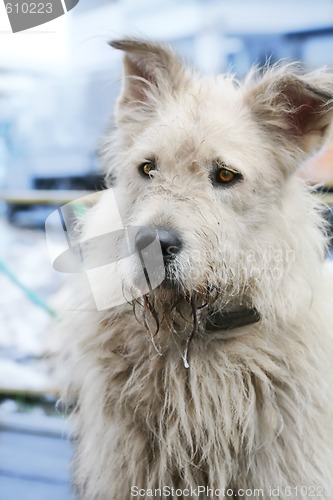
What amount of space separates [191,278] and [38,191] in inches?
32.2

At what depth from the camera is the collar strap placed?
121 centimetres

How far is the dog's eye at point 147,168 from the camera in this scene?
4.05 ft

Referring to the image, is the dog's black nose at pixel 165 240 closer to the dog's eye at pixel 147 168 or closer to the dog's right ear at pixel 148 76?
the dog's eye at pixel 147 168

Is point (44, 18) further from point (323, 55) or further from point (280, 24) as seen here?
point (323, 55)

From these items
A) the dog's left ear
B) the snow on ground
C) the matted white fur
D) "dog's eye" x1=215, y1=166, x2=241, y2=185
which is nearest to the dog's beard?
the matted white fur

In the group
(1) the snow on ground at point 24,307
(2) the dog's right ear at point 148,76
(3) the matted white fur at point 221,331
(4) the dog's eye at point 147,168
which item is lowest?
(1) the snow on ground at point 24,307

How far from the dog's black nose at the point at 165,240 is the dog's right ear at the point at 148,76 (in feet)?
1.36

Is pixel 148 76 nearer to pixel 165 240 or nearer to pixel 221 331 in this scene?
pixel 165 240

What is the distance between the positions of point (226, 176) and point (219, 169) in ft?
0.07

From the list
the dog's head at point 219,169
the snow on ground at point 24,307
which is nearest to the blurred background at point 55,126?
the snow on ground at point 24,307

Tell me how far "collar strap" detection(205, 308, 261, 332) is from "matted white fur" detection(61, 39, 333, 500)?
0.5 inches

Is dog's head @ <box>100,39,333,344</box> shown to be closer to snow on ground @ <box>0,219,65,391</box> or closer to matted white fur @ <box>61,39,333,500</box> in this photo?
matted white fur @ <box>61,39,333,500</box>

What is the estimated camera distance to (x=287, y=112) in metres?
1.26

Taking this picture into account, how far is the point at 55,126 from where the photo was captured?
5.48ft
